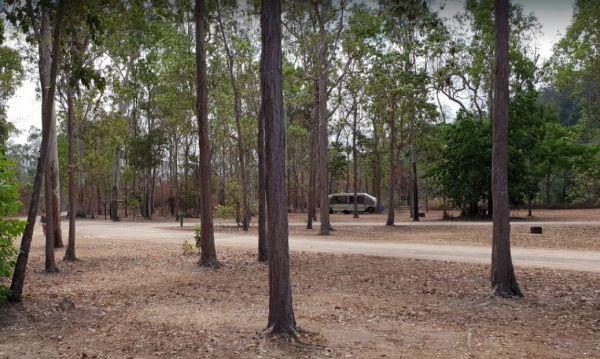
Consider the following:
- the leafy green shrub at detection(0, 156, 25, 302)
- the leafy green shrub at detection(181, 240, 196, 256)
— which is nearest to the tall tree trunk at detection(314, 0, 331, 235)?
the leafy green shrub at detection(181, 240, 196, 256)

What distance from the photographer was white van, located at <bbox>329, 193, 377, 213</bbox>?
50.1 m

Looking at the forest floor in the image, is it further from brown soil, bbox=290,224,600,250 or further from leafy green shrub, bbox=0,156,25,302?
brown soil, bbox=290,224,600,250

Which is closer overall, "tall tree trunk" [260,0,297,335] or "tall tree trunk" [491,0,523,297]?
"tall tree trunk" [260,0,297,335]

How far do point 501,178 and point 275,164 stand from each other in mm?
4776

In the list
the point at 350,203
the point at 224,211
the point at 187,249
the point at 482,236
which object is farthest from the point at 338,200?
the point at 187,249

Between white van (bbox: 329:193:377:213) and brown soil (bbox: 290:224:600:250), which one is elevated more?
white van (bbox: 329:193:377:213)

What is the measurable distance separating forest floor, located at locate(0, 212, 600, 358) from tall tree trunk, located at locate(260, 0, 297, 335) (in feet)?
1.47

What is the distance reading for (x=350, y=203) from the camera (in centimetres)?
5081

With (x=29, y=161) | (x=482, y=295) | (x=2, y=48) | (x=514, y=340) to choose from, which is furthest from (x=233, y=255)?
(x=29, y=161)

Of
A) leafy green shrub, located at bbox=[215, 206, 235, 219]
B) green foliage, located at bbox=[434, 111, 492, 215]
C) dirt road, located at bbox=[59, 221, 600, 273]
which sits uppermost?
green foliage, located at bbox=[434, 111, 492, 215]

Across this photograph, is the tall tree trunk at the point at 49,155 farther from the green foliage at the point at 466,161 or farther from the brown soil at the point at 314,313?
the green foliage at the point at 466,161

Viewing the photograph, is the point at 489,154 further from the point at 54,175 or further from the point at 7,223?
the point at 7,223

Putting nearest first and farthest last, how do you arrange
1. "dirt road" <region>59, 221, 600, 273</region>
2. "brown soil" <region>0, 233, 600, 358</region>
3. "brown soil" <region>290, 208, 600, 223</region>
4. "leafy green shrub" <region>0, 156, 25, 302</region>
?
"brown soil" <region>0, 233, 600, 358</region>, "leafy green shrub" <region>0, 156, 25, 302</region>, "dirt road" <region>59, 221, 600, 273</region>, "brown soil" <region>290, 208, 600, 223</region>

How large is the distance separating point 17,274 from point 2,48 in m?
16.0
